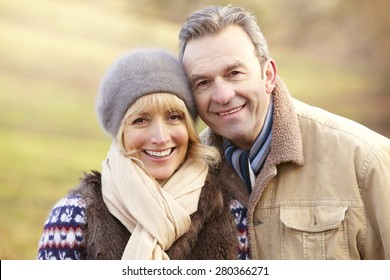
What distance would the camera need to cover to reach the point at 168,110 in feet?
6.69

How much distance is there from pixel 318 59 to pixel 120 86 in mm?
1800

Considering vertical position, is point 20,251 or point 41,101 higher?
point 41,101

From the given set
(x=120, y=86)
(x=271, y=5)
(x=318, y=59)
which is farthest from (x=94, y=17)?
(x=120, y=86)

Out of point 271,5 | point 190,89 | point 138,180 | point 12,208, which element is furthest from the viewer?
point 12,208

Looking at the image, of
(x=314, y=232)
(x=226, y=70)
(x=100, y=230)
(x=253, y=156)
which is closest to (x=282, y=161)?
(x=253, y=156)

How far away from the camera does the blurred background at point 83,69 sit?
3.34 metres

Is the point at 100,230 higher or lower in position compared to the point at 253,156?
lower

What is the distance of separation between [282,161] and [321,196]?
18 cm

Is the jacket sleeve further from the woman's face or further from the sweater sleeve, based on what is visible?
the sweater sleeve

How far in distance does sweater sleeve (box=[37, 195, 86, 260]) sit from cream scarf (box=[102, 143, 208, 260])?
0.10 metres

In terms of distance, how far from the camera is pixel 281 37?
3361mm

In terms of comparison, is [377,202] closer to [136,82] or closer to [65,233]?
[136,82]

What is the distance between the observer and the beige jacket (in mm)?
2133

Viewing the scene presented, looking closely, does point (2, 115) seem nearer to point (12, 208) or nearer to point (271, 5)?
point (12, 208)
